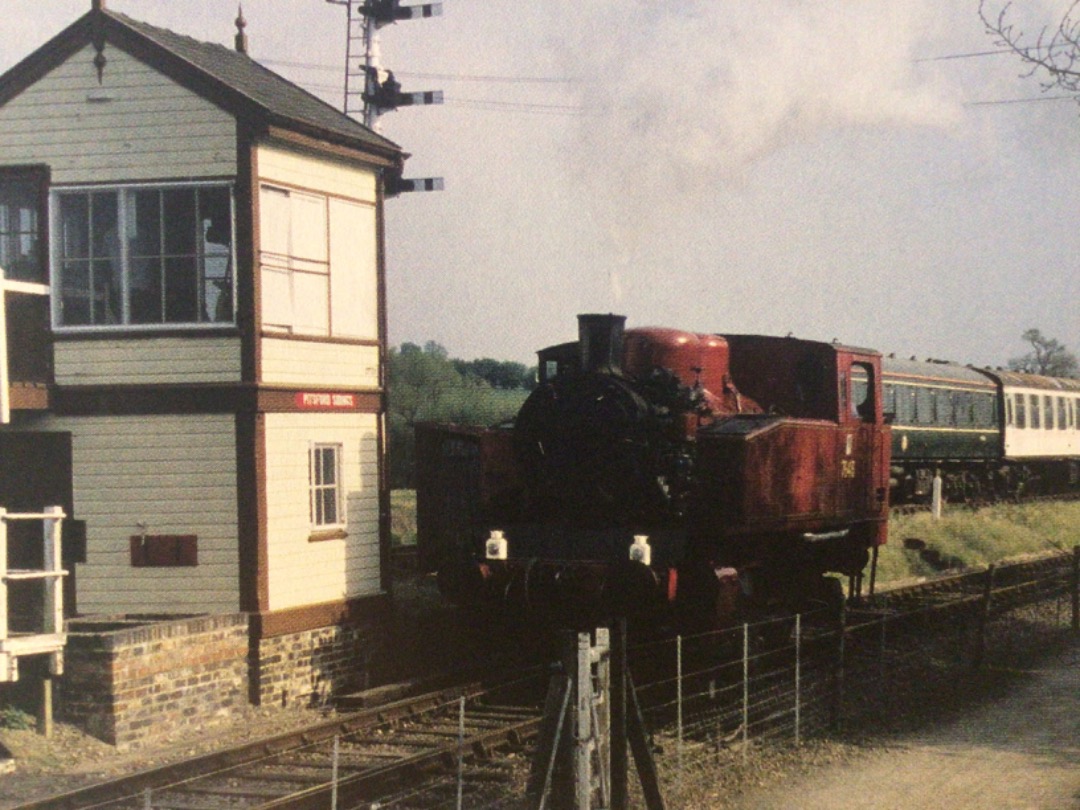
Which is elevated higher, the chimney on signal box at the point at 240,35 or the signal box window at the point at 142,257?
the chimney on signal box at the point at 240,35

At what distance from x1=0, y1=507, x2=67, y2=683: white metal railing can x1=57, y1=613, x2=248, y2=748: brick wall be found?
32cm

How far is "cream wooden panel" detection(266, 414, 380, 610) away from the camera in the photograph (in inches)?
575

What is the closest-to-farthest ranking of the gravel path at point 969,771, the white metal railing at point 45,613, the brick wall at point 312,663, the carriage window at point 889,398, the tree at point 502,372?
the gravel path at point 969,771
the white metal railing at point 45,613
the brick wall at point 312,663
the carriage window at point 889,398
the tree at point 502,372

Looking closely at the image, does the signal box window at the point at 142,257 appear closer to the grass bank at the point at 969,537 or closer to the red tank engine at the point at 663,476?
the red tank engine at the point at 663,476

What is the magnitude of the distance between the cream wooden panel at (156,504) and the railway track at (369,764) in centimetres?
286

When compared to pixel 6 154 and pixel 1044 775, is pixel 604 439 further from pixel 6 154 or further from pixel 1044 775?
pixel 6 154

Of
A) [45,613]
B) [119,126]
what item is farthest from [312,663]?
[119,126]

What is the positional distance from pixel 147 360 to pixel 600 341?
5099mm

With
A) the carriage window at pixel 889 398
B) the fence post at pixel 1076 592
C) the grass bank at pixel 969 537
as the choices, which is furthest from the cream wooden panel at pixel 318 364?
the carriage window at pixel 889 398

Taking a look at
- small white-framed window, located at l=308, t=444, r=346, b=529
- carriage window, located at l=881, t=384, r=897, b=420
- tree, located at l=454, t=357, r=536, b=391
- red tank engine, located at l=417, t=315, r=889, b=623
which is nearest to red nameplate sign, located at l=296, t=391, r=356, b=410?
small white-framed window, located at l=308, t=444, r=346, b=529

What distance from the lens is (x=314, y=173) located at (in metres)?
15.5

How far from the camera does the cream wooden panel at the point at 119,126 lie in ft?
47.9

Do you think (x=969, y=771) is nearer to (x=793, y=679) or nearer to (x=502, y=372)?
(x=793, y=679)

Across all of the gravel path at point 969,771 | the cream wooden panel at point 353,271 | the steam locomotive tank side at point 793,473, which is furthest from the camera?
the cream wooden panel at point 353,271
